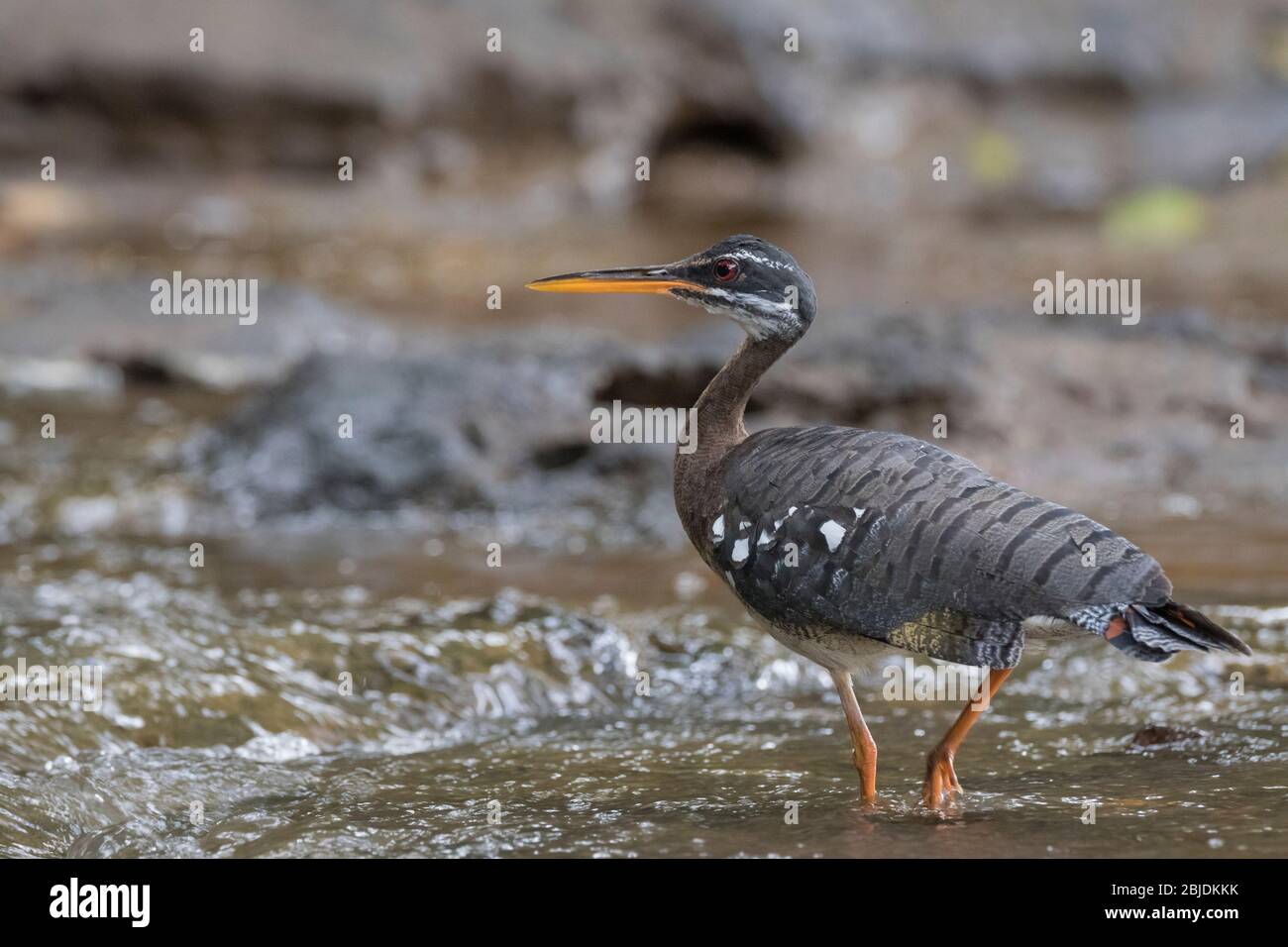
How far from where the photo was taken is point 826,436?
4.60 metres

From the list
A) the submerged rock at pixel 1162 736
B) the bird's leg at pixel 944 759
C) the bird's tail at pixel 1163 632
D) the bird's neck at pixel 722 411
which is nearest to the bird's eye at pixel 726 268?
the bird's neck at pixel 722 411

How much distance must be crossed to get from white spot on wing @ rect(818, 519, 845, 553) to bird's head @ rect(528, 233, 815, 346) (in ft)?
2.89

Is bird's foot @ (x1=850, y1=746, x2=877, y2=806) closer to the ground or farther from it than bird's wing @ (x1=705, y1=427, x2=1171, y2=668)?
closer to the ground

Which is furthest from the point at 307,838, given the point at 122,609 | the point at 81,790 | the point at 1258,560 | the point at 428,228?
the point at 428,228

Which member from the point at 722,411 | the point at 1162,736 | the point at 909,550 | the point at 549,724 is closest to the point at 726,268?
the point at 722,411

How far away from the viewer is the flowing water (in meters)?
4.12

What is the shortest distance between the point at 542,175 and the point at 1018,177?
6.32 m

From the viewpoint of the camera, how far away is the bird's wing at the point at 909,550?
13.1 ft

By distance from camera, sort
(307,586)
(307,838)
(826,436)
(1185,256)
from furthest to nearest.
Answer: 1. (1185,256)
2. (307,586)
3. (826,436)
4. (307,838)

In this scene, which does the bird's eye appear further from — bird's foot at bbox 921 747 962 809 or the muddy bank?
the muddy bank

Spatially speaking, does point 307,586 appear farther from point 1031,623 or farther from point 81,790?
point 1031,623

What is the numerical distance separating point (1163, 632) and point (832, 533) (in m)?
0.91

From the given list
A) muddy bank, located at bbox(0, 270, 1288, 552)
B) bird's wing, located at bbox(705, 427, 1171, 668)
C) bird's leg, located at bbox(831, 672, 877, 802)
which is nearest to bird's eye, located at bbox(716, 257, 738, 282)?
bird's wing, located at bbox(705, 427, 1171, 668)

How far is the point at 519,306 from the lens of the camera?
1448 centimetres
